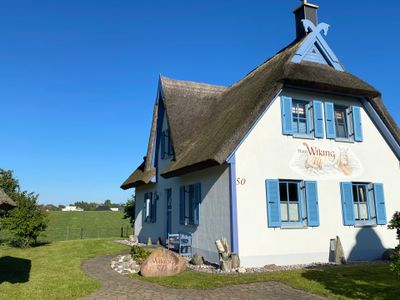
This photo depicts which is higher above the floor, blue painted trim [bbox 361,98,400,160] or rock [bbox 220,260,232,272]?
blue painted trim [bbox 361,98,400,160]

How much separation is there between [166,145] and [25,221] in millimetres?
9204

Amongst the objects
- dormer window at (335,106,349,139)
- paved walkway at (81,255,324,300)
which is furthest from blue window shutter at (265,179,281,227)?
dormer window at (335,106,349,139)

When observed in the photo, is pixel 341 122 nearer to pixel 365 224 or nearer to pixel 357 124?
pixel 357 124

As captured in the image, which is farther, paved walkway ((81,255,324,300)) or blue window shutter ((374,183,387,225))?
blue window shutter ((374,183,387,225))

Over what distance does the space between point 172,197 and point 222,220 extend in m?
5.28

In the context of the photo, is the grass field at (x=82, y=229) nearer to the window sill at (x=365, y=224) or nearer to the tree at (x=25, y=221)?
the tree at (x=25, y=221)

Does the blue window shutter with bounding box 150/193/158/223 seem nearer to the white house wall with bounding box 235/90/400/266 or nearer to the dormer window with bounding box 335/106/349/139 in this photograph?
the white house wall with bounding box 235/90/400/266

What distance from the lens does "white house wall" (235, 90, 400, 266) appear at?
11789 mm

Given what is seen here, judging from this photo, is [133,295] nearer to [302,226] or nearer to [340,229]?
[302,226]

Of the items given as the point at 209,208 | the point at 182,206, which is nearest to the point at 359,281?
the point at 209,208

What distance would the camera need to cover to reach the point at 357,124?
1432cm

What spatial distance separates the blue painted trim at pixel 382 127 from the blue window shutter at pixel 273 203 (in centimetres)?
554

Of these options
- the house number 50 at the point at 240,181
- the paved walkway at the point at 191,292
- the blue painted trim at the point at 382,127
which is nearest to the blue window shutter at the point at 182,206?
the house number 50 at the point at 240,181

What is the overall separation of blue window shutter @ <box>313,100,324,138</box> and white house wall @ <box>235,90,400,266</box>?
0.74 ft
